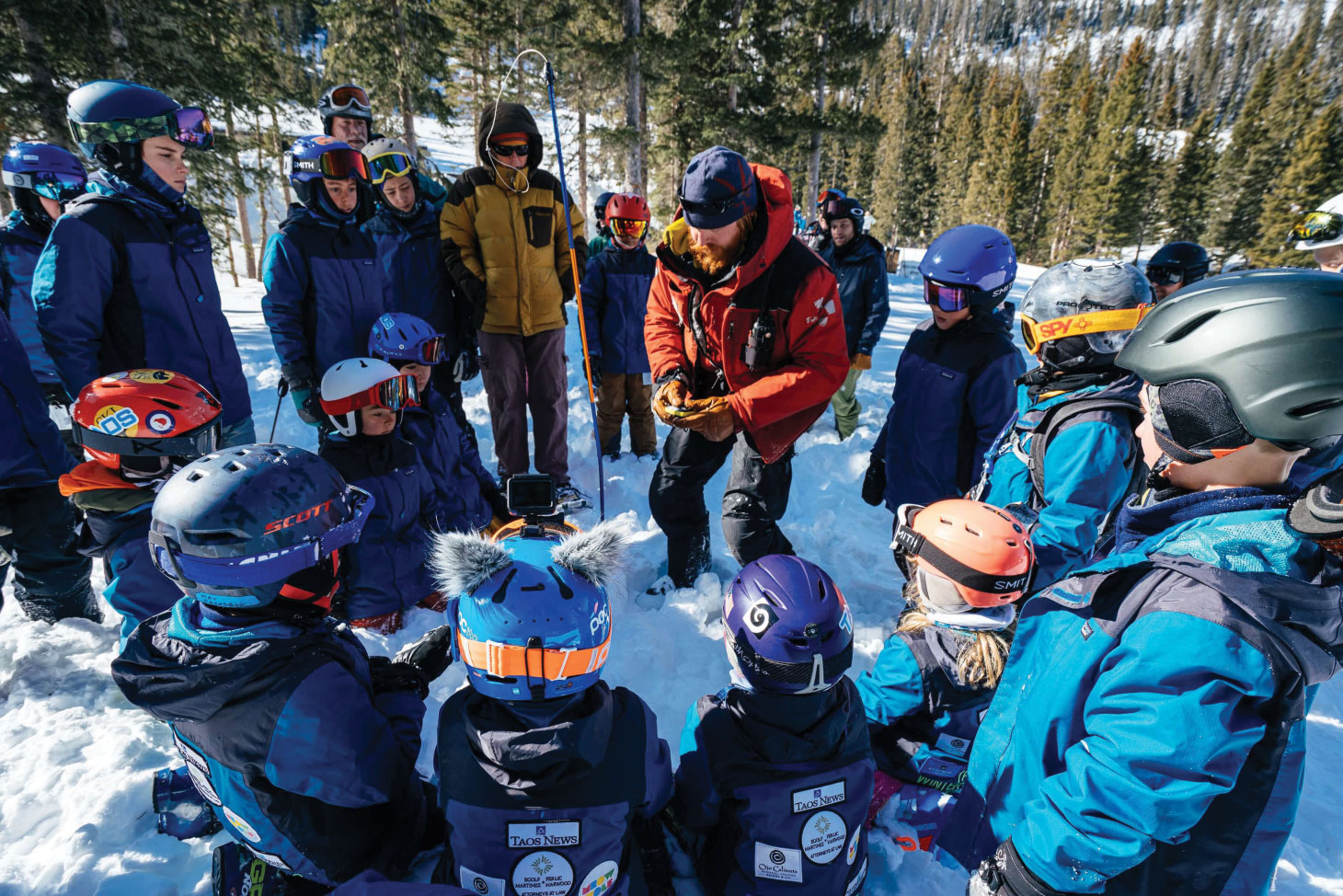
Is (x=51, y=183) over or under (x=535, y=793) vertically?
over

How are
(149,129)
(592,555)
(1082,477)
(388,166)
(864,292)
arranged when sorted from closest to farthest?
1. (592,555)
2. (1082,477)
3. (149,129)
4. (388,166)
5. (864,292)

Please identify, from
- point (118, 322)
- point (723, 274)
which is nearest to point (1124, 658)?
point (723, 274)

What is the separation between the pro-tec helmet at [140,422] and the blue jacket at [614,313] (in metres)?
3.72

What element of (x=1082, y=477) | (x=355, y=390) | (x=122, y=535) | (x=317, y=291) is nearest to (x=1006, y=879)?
(x=1082, y=477)

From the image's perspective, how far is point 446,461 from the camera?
12.9ft

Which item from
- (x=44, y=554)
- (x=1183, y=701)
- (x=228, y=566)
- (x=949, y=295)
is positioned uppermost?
(x=949, y=295)

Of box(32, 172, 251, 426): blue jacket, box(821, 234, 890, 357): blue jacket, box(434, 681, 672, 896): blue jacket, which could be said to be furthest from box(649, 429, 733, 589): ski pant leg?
box(821, 234, 890, 357): blue jacket

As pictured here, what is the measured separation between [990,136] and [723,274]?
55834 millimetres

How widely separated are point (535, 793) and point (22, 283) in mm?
4849

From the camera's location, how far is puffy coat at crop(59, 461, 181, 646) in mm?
2492

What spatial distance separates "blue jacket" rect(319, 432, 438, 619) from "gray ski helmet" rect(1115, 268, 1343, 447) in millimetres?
3403

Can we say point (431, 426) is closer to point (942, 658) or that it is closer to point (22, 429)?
point (22, 429)

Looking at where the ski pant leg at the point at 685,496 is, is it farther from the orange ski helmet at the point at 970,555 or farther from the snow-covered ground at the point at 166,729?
the orange ski helmet at the point at 970,555

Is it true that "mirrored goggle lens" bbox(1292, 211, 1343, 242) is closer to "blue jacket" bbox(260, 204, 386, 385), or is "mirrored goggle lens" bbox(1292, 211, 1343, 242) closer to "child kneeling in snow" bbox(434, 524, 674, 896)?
"child kneeling in snow" bbox(434, 524, 674, 896)
